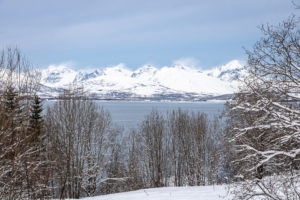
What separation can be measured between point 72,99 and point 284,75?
19.2 metres

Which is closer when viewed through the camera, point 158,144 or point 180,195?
point 180,195

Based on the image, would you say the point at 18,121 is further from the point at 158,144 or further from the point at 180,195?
the point at 158,144

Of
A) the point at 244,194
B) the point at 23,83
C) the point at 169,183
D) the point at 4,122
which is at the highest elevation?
the point at 23,83

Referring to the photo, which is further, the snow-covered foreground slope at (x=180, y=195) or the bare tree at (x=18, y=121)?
the snow-covered foreground slope at (x=180, y=195)

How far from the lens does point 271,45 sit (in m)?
11.1

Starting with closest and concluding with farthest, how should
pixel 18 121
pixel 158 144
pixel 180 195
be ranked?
pixel 18 121 → pixel 180 195 → pixel 158 144

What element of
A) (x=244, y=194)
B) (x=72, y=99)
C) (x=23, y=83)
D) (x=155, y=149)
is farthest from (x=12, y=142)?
(x=155, y=149)

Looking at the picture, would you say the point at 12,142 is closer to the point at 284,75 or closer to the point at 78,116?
the point at 284,75

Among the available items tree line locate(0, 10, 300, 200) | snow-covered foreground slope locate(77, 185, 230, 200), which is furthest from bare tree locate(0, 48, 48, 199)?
snow-covered foreground slope locate(77, 185, 230, 200)

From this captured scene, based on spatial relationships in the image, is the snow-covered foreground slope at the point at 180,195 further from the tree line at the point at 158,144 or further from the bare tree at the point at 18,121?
the bare tree at the point at 18,121

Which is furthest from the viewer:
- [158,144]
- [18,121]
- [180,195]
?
[158,144]

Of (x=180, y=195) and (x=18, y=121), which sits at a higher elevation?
(x=18, y=121)

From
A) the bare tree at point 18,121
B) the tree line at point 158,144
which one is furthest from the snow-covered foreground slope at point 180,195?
the bare tree at point 18,121

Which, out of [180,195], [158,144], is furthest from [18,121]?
[158,144]
